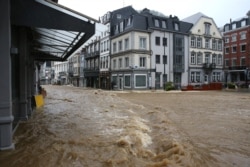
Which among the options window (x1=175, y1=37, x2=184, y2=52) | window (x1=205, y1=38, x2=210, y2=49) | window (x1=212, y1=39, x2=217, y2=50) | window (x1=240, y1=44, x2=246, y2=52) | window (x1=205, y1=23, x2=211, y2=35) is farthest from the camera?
window (x1=240, y1=44, x2=246, y2=52)

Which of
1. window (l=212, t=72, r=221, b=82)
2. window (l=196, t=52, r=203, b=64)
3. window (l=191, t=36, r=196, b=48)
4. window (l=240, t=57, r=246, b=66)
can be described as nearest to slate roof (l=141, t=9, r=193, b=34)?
window (l=191, t=36, r=196, b=48)

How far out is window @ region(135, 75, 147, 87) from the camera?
35812 millimetres

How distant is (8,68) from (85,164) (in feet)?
7.98

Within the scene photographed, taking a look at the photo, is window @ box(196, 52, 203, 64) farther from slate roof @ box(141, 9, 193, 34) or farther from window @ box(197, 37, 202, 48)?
slate roof @ box(141, 9, 193, 34)

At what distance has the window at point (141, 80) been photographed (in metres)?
35.8

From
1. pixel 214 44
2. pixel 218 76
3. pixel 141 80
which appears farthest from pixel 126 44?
pixel 218 76

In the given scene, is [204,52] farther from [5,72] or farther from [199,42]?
[5,72]

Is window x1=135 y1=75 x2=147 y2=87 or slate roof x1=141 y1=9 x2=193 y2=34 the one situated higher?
slate roof x1=141 y1=9 x2=193 y2=34

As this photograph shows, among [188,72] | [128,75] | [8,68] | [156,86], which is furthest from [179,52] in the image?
[8,68]

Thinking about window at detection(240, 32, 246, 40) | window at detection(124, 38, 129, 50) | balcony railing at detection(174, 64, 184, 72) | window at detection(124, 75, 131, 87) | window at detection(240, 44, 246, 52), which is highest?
window at detection(240, 32, 246, 40)

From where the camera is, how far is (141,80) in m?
36.1

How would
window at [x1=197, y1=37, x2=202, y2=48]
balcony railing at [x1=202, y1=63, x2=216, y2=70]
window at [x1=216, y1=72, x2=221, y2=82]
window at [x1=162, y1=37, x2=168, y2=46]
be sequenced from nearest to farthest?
window at [x1=162, y1=37, x2=168, y2=46], window at [x1=197, y1=37, x2=202, y2=48], balcony railing at [x1=202, y1=63, x2=216, y2=70], window at [x1=216, y1=72, x2=221, y2=82]

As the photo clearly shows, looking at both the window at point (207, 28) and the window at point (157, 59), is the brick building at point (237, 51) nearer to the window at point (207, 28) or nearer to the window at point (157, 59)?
the window at point (207, 28)

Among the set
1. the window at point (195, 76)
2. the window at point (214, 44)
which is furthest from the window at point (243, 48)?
the window at point (195, 76)
